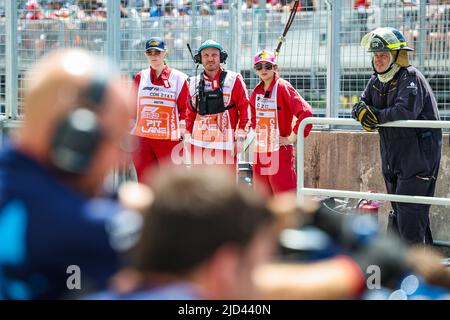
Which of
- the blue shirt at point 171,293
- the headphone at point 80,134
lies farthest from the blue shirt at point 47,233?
the blue shirt at point 171,293

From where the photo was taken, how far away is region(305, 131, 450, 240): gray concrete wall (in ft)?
27.6

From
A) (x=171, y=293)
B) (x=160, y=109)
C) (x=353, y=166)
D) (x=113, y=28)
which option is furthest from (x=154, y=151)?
Result: (x=171, y=293)

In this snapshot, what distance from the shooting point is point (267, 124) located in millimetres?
8766

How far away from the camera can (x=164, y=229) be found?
2.12 metres

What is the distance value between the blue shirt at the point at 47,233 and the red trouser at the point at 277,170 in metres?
6.08

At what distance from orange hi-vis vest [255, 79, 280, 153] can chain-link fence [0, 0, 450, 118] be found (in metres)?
0.76

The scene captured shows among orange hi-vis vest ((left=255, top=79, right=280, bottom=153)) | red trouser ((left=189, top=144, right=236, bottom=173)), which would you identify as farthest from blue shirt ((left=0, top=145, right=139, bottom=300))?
red trouser ((left=189, top=144, right=236, bottom=173))

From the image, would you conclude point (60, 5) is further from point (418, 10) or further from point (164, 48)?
point (418, 10)

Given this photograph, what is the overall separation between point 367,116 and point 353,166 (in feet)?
6.00

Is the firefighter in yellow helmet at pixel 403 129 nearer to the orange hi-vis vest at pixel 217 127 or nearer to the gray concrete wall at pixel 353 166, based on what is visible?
the gray concrete wall at pixel 353 166

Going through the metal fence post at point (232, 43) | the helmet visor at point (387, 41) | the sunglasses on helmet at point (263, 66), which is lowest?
the sunglasses on helmet at point (263, 66)

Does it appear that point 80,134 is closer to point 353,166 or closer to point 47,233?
point 47,233

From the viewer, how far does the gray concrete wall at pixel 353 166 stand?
27.6 feet
